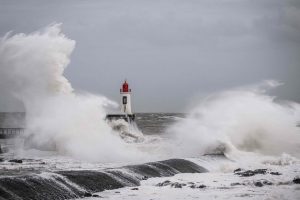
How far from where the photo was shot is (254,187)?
16.4 metres

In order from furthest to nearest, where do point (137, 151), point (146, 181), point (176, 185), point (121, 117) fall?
1. point (121, 117)
2. point (137, 151)
3. point (146, 181)
4. point (176, 185)

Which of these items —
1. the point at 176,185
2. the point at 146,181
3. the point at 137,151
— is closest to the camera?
the point at 176,185

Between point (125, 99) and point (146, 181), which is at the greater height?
point (125, 99)

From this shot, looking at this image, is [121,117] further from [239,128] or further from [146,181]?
[146,181]

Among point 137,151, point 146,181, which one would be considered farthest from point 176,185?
point 137,151

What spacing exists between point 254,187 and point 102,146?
12.9 metres

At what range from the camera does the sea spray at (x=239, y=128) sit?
98.5ft

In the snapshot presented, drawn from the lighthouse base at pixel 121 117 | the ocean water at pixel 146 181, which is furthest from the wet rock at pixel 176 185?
the lighthouse base at pixel 121 117

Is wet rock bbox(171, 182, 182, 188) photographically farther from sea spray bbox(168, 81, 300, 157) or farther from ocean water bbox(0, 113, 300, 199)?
sea spray bbox(168, 81, 300, 157)

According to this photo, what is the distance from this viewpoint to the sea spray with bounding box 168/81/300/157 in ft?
98.5

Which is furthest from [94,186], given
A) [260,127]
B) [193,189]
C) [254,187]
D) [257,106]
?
[257,106]

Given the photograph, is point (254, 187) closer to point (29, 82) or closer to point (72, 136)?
point (72, 136)

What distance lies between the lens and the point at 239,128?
109ft

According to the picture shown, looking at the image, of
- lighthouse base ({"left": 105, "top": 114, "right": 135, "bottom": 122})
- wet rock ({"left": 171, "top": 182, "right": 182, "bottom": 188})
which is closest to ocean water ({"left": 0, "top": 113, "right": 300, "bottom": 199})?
wet rock ({"left": 171, "top": 182, "right": 182, "bottom": 188})
